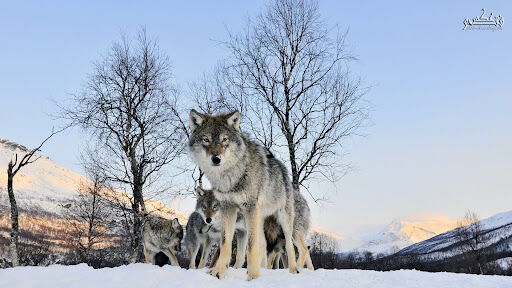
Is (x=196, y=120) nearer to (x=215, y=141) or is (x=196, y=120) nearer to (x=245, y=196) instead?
(x=215, y=141)

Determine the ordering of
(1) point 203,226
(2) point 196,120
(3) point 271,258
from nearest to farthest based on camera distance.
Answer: (2) point 196,120 → (3) point 271,258 → (1) point 203,226

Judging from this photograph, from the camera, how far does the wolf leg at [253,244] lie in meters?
6.72

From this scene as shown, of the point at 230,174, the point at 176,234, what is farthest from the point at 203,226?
the point at 230,174

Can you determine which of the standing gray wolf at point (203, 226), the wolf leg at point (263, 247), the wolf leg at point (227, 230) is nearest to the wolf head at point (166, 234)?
the standing gray wolf at point (203, 226)

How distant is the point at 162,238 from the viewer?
436 inches

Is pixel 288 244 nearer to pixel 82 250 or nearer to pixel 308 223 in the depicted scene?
pixel 308 223

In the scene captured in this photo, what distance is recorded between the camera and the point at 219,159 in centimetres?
658

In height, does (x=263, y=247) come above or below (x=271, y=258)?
above

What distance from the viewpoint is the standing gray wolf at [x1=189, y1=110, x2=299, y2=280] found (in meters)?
6.75

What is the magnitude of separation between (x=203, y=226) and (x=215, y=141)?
4215 mm

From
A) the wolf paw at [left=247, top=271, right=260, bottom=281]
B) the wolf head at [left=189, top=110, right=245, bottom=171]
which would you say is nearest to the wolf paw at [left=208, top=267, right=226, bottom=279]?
the wolf paw at [left=247, top=271, right=260, bottom=281]

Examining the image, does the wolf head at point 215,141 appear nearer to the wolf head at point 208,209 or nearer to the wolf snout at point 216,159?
the wolf snout at point 216,159

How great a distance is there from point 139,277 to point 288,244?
10.7ft

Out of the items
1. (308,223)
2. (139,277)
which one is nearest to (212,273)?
(139,277)
